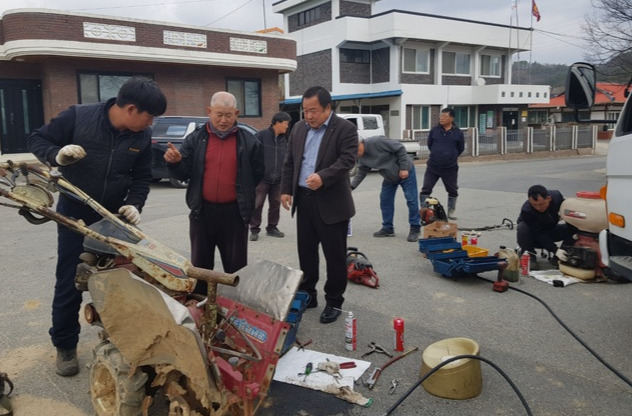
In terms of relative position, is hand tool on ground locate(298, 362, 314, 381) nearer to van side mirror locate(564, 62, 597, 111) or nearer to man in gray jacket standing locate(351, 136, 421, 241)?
van side mirror locate(564, 62, 597, 111)

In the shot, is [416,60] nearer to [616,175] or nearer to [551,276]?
[551,276]

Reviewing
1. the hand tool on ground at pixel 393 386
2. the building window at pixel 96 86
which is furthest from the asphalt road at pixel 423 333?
the building window at pixel 96 86

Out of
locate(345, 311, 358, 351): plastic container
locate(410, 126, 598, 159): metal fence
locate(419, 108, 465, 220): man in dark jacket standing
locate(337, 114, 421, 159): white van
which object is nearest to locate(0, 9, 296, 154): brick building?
locate(337, 114, 421, 159): white van

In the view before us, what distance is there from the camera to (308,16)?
36750mm

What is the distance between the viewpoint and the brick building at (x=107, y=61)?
17672 millimetres

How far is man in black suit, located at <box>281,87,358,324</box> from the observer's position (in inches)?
175

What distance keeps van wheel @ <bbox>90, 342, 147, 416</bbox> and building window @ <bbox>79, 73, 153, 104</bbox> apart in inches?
709

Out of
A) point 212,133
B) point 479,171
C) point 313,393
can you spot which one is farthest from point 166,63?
point 313,393

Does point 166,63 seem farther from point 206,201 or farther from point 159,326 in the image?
point 159,326

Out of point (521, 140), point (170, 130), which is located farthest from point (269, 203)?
point (521, 140)

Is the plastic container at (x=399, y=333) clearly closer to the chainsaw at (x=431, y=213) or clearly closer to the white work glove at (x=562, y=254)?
the white work glove at (x=562, y=254)

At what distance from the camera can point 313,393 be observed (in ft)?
11.1

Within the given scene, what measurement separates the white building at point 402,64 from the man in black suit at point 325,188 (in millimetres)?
25355

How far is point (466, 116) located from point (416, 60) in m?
5.97
